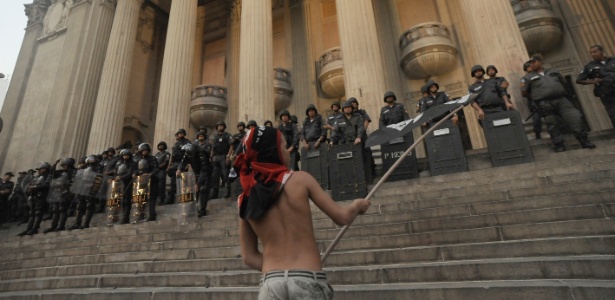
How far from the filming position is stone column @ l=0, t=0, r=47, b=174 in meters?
15.7

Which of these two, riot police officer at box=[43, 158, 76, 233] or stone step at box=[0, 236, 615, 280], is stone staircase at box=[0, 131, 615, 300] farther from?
riot police officer at box=[43, 158, 76, 233]

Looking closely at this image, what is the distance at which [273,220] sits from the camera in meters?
1.65

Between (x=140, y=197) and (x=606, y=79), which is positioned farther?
(x=140, y=197)

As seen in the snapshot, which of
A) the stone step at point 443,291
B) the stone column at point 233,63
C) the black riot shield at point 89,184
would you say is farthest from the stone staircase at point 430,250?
the stone column at point 233,63

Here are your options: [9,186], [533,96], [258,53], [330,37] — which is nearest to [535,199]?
[533,96]

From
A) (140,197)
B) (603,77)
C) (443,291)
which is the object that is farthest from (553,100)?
(140,197)

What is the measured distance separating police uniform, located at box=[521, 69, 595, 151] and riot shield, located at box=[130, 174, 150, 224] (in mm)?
7982

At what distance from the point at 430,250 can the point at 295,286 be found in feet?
7.76

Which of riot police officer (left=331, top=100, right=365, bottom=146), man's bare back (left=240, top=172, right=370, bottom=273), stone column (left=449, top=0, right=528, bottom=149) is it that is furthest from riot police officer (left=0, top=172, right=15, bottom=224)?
stone column (left=449, top=0, right=528, bottom=149)

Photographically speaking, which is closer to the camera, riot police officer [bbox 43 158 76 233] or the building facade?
riot police officer [bbox 43 158 76 233]

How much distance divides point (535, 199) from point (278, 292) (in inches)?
145

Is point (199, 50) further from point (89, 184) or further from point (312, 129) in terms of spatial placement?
point (312, 129)

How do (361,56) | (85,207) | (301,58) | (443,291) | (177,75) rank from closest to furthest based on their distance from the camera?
(443,291), (85,207), (361,56), (177,75), (301,58)

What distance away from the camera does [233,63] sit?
18.2 meters
